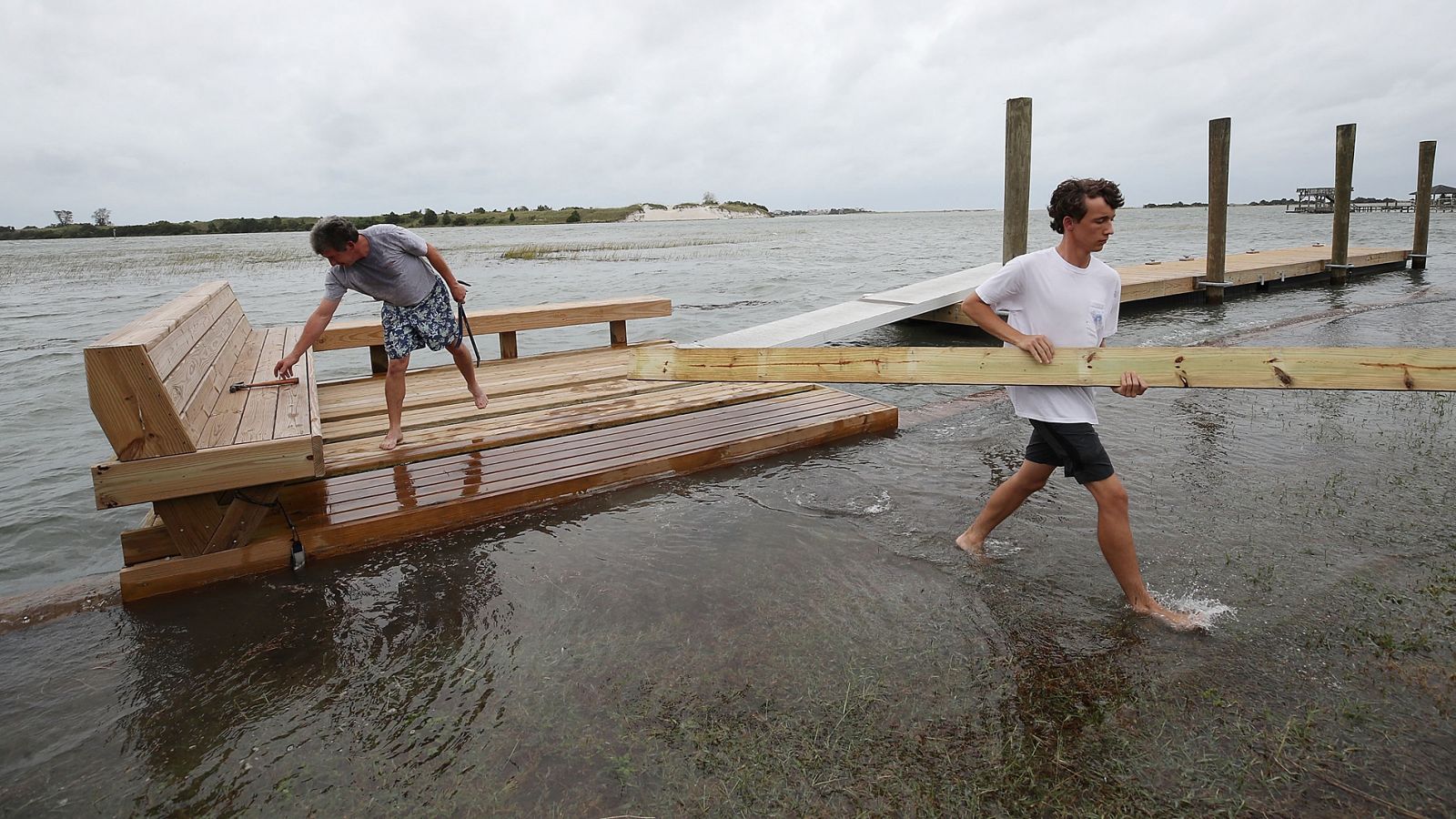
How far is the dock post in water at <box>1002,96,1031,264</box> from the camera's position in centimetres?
1133

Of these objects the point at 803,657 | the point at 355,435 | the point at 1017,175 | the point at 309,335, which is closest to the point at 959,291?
the point at 1017,175

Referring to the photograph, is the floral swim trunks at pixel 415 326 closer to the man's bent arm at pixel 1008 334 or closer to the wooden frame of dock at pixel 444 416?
the wooden frame of dock at pixel 444 416

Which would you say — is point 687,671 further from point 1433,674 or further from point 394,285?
point 394,285

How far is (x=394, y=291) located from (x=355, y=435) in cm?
110

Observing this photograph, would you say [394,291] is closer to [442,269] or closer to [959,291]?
[442,269]

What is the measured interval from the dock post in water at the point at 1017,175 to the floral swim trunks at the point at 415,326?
8.16 m

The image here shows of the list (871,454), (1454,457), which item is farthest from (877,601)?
(1454,457)

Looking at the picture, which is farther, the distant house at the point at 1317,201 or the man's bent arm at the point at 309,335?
the distant house at the point at 1317,201

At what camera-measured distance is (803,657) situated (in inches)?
137

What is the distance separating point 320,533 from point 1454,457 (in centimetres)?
766

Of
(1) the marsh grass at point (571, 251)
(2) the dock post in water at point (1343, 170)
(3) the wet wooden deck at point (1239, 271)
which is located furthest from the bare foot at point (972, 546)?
(1) the marsh grass at point (571, 251)

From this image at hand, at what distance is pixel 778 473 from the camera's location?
19.5ft

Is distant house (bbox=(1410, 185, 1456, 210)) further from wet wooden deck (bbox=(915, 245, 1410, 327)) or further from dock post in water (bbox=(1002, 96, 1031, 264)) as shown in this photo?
dock post in water (bbox=(1002, 96, 1031, 264))

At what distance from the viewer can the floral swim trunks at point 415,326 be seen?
5.63 meters
